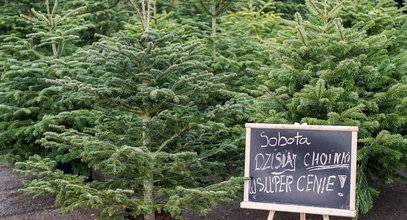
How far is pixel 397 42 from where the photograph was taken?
5320 millimetres

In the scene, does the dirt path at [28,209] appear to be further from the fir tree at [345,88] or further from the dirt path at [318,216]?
the fir tree at [345,88]

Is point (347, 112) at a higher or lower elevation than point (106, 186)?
higher

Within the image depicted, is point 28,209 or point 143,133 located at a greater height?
point 143,133

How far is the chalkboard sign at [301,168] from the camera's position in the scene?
11.8ft

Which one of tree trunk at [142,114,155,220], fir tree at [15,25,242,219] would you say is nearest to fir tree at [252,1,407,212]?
fir tree at [15,25,242,219]

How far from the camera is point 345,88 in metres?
4.28

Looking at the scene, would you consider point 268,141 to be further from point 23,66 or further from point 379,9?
point 23,66

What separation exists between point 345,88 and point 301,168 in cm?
100

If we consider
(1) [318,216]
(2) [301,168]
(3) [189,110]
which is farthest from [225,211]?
(2) [301,168]

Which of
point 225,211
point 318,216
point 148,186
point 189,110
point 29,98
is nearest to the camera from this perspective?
point 148,186

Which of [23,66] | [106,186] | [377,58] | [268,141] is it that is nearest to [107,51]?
[106,186]

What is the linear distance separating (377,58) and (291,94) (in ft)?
2.75

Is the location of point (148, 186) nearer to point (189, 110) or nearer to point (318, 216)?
point (189, 110)

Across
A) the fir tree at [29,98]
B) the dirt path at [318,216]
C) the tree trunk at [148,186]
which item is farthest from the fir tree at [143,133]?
the fir tree at [29,98]
